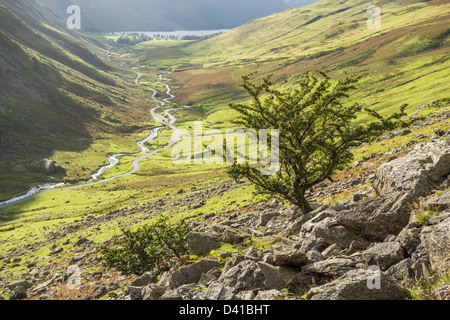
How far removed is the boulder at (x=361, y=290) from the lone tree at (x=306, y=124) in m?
12.4

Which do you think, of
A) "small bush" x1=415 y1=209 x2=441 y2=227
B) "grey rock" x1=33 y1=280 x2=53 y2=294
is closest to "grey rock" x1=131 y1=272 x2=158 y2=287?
"small bush" x1=415 y1=209 x2=441 y2=227

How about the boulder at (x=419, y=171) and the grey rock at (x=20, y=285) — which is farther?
the grey rock at (x=20, y=285)

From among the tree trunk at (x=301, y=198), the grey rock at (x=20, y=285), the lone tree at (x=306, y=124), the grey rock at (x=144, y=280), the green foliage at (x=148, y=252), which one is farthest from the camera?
the grey rock at (x=20, y=285)

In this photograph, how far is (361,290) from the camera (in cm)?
952

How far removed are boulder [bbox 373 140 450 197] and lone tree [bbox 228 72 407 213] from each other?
4472 mm

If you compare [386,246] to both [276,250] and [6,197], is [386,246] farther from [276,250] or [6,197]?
[6,197]

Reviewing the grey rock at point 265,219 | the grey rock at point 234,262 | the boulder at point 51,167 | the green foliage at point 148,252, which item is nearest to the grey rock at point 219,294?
the grey rock at point 234,262

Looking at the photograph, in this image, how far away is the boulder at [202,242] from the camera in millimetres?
23625

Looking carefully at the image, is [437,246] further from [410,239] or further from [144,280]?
[144,280]

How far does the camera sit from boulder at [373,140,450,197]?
15953 millimetres

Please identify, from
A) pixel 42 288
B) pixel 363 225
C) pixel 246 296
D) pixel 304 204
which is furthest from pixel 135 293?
pixel 42 288

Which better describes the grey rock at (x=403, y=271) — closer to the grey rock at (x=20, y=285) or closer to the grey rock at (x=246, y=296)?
the grey rock at (x=246, y=296)

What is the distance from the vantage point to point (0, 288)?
36.5 metres
